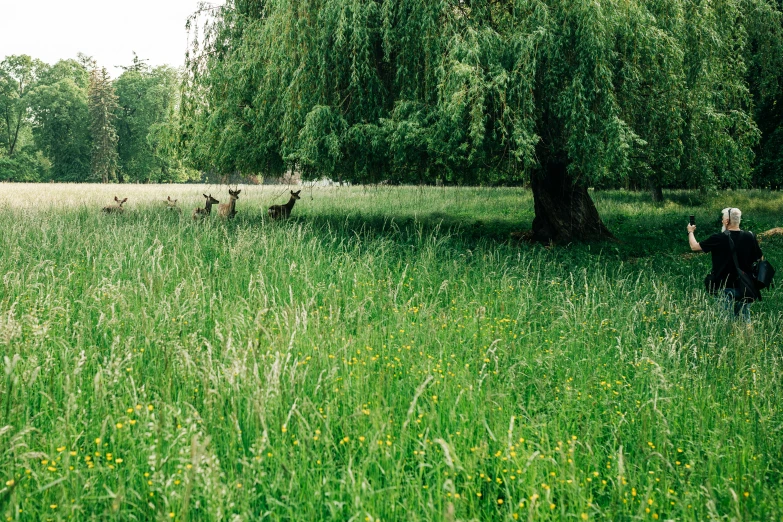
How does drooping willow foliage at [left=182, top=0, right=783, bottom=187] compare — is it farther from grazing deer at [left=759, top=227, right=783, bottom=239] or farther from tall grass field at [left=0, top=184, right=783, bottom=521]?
tall grass field at [left=0, top=184, right=783, bottom=521]

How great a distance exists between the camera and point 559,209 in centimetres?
1301

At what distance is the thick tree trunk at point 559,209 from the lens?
12859 mm

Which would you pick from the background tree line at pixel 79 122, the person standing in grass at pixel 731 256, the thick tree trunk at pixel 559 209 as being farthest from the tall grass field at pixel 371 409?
the background tree line at pixel 79 122

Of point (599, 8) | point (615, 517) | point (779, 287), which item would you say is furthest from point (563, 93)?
point (615, 517)

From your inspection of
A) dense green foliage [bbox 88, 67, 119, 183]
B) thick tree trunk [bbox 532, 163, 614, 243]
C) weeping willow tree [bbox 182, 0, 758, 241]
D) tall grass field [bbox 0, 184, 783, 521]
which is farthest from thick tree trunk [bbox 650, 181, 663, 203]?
dense green foliage [bbox 88, 67, 119, 183]

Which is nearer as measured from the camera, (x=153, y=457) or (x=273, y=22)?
(x=153, y=457)

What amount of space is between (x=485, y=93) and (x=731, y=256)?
4344mm

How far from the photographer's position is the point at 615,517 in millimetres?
2980

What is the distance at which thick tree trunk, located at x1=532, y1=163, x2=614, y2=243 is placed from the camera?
506 inches

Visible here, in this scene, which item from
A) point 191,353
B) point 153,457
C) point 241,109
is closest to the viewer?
point 153,457

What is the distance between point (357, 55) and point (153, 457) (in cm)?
898

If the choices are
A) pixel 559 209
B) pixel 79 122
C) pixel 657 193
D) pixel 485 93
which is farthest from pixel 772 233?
pixel 79 122

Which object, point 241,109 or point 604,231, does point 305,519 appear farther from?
point 604,231

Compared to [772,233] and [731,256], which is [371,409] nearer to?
[731,256]
